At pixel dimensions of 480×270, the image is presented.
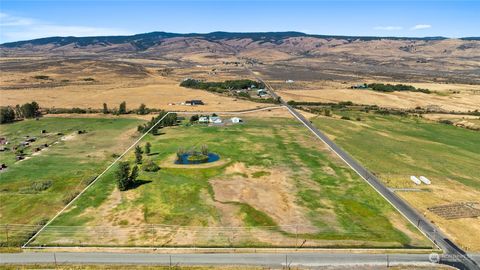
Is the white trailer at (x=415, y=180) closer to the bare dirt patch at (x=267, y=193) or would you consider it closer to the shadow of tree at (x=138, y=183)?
the bare dirt patch at (x=267, y=193)

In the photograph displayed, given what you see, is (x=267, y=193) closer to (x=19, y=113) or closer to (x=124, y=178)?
(x=124, y=178)

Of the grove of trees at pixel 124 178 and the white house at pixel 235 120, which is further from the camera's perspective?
the white house at pixel 235 120

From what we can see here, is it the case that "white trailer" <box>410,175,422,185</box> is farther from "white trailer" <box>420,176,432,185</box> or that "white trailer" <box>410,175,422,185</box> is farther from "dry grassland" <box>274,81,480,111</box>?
"dry grassland" <box>274,81,480,111</box>

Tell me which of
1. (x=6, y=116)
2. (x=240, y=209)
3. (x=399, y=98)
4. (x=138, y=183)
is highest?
(x=6, y=116)

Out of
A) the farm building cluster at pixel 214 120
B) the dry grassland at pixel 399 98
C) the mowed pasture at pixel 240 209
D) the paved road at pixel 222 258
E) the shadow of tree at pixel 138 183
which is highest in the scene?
the dry grassland at pixel 399 98

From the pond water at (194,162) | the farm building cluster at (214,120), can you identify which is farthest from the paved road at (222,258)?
the farm building cluster at (214,120)

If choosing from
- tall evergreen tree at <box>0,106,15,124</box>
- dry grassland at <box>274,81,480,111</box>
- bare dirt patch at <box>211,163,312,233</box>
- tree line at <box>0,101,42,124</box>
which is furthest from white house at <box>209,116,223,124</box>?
tall evergreen tree at <box>0,106,15,124</box>

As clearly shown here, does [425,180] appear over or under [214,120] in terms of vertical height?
under

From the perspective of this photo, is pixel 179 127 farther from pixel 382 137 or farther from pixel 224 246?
pixel 224 246

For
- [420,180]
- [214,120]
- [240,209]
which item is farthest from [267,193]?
[214,120]
